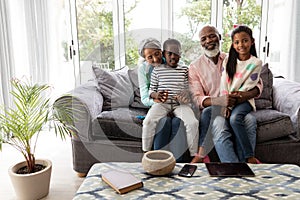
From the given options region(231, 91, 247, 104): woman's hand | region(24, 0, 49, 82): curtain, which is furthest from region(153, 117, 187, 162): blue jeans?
region(24, 0, 49, 82): curtain

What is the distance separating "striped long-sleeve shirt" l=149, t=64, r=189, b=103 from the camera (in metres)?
2.25

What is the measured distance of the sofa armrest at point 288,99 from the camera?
2.12 meters

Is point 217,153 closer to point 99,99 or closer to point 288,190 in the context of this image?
point 288,190

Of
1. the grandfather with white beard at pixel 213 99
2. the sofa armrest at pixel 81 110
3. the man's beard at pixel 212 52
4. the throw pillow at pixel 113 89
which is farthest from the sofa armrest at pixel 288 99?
the sofa armrest at pixel 81 110

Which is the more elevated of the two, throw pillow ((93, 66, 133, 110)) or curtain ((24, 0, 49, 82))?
curtain ((24, 0, 49, 82))

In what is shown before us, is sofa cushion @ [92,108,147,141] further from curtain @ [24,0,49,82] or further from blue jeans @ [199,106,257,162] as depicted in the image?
curtain @ [24,0,49,82]

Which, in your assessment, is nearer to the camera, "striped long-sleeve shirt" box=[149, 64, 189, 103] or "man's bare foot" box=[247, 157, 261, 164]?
"man's bare foot" box=[247, 157, 261, 164]

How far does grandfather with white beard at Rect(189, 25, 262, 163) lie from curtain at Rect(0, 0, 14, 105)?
1976 mm

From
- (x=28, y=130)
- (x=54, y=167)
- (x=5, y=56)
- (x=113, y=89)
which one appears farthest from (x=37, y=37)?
(x=28, y=130)

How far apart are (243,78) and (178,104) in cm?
51

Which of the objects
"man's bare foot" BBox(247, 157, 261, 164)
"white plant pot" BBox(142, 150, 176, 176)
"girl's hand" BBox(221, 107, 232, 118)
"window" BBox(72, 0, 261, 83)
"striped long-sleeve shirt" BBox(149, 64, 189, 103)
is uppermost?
"window" BBox(72, 0, 261, 83)

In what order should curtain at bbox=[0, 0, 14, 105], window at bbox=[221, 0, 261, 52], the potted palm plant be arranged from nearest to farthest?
the potted palm plant
curtain at bbox=[0, 0, 14, 105]
window at bbox=[221, 0, 261, 52]

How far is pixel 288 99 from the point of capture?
2.29 m

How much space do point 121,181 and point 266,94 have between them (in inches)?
64.3
